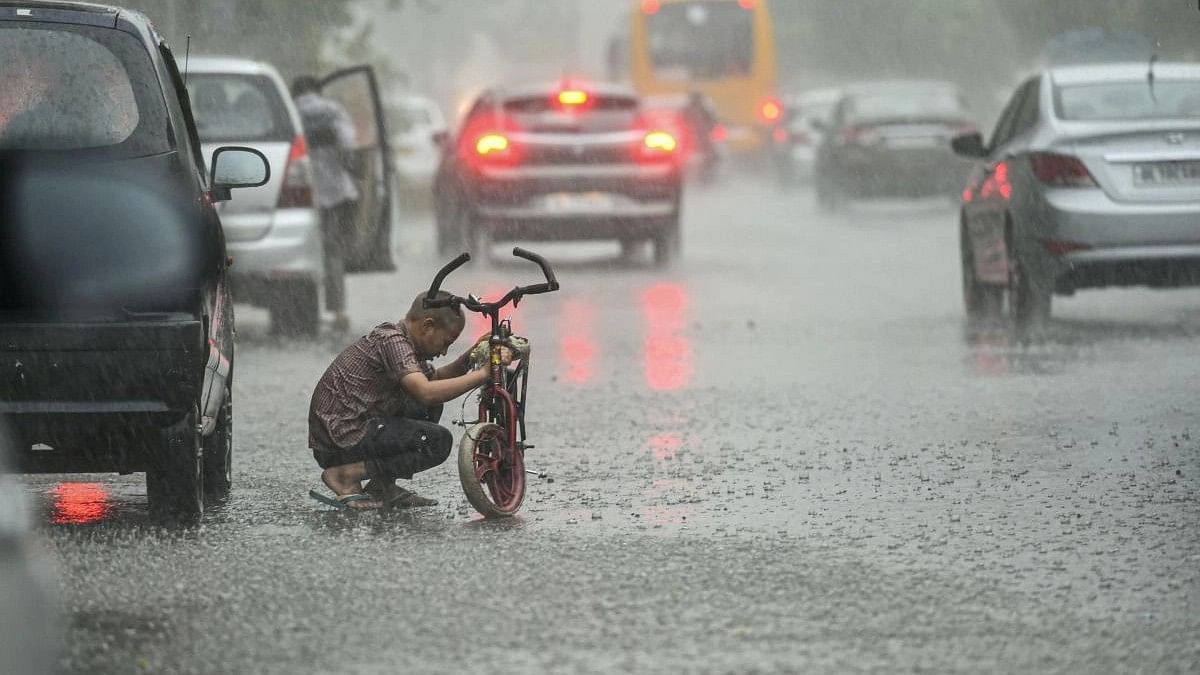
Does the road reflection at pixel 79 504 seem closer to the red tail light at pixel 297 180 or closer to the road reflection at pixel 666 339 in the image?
the road reflection at pixel 666 339

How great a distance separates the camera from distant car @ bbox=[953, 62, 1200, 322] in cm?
1443

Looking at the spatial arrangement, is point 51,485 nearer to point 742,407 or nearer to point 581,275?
point 742,407

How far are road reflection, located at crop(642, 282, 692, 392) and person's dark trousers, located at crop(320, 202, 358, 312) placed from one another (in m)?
1.99

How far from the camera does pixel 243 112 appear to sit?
15031mm

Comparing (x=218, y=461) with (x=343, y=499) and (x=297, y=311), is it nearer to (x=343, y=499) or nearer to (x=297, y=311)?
(x=343, y=499)

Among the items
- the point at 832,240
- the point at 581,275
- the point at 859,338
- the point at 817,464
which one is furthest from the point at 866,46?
the point at 817,464

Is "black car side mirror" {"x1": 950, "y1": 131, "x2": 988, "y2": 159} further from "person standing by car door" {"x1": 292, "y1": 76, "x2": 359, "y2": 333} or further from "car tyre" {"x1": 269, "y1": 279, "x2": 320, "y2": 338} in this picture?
"car tyre" {"x1": 269, "y1": 279, "x2": 320, "y2": 338}

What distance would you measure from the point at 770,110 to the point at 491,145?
91.3ft

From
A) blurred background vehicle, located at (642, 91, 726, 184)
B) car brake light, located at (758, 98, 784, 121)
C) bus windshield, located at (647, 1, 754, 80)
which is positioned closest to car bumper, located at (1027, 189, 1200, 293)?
blurred background vehicle, located at (642, 91, 726, 184)

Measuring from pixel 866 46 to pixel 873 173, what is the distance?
3146cm

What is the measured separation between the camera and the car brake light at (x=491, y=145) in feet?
72.8

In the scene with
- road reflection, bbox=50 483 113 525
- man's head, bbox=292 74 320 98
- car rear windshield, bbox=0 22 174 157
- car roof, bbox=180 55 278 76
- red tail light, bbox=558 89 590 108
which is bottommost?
red tail light, bbox=558 89 590 108

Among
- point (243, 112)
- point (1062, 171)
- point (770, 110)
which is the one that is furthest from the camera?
point (770, 110)

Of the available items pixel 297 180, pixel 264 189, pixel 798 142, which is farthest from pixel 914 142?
pixel 264 189
